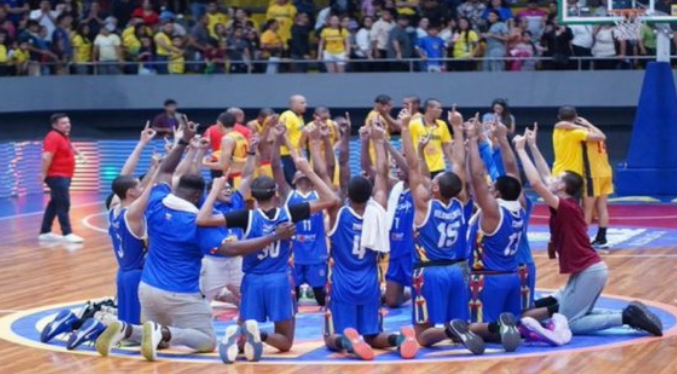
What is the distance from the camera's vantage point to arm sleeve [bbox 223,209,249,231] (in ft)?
39.3

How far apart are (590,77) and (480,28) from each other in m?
2.40

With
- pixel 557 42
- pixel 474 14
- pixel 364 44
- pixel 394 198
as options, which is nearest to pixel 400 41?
pixel 364 44

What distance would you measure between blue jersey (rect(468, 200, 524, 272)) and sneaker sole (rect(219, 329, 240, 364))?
7.37ft

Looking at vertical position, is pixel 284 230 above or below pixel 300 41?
below

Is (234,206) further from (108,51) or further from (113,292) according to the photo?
(108,51)

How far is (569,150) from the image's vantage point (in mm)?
18953

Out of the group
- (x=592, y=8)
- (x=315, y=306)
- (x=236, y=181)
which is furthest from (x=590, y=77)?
(x=315, y=306)

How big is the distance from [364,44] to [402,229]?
622 inches

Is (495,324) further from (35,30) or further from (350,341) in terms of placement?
(35,30)

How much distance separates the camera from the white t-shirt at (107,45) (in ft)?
99.3

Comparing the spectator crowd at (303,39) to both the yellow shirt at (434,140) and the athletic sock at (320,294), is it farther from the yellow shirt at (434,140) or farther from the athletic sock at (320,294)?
the athletic sock at (320,294)

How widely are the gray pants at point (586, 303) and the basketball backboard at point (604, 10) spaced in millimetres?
9831

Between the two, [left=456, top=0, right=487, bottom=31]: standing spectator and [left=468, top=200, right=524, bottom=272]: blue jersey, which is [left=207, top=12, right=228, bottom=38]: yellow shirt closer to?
[left=456, top=0, right=487, bottom=31]: standing spectator

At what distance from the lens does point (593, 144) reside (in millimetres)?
19016
